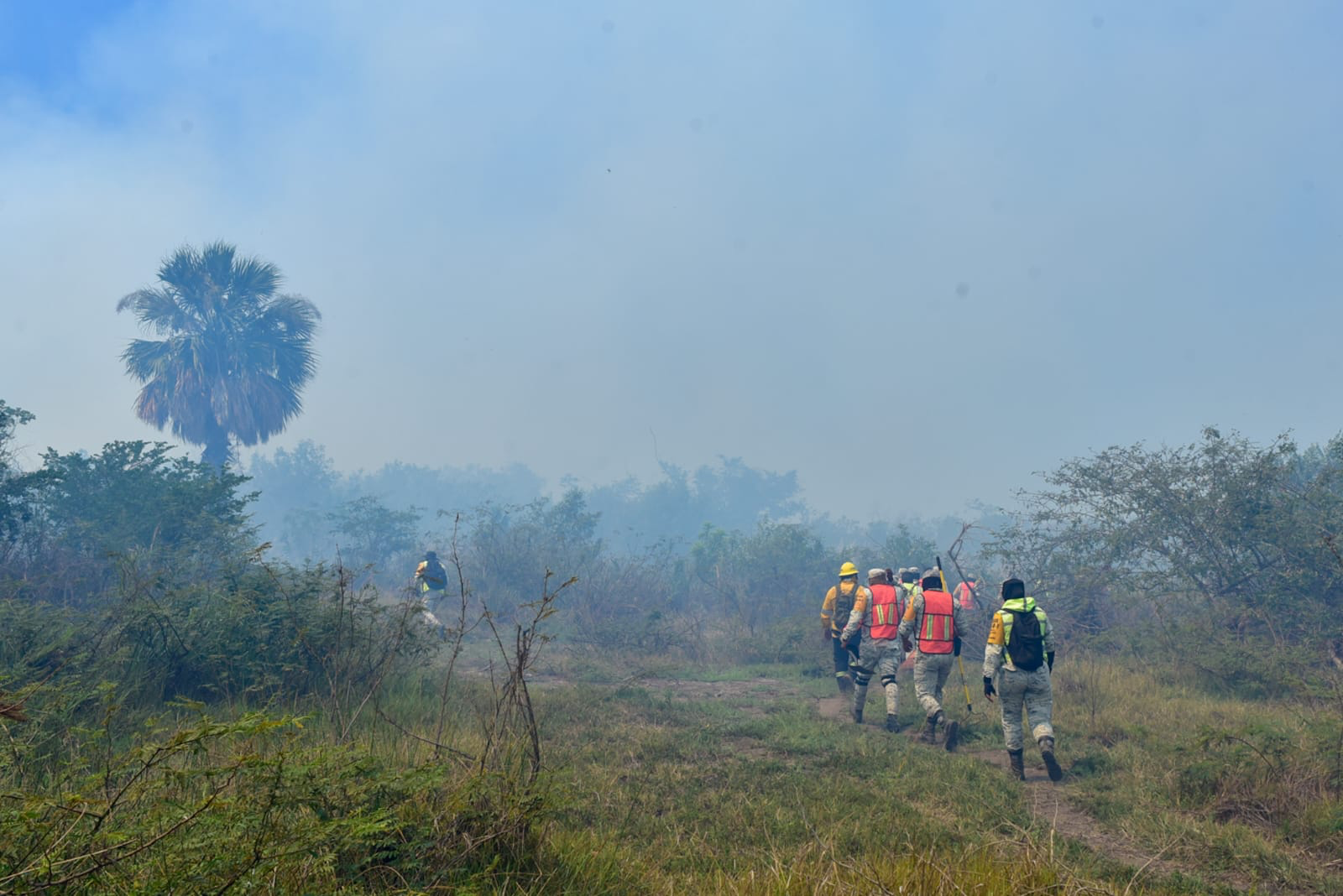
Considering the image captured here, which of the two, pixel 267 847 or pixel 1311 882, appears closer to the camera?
pixel 267 847

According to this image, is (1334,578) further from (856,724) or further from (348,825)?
(348,825)

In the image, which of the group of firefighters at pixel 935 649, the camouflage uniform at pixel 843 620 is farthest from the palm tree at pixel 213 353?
the camouflage uniform at pixel 843 620

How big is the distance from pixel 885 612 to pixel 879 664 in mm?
697

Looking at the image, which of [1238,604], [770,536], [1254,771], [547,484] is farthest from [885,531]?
[547,484]

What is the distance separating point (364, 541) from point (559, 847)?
2627cm

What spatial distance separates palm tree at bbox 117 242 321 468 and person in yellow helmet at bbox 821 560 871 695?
20.8 meters

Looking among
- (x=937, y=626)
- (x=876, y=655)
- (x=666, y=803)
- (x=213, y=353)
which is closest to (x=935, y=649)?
(x=937, y=626)

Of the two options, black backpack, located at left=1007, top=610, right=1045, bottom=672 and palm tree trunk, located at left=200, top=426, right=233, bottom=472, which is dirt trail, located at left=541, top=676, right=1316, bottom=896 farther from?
palm tree trunk, located at left=200, top=426, right=233, bottom=472

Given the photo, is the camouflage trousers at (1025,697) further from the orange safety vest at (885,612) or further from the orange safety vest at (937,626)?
the orange safety vest at (885,612)

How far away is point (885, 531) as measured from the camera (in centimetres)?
4438

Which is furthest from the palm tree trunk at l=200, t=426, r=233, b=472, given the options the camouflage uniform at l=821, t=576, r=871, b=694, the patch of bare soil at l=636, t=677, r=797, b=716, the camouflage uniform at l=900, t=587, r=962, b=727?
the camouflage uniform at l=900, t=587, r=962, b=727

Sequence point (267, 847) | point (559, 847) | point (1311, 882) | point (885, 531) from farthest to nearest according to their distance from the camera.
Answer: point (885, 531), point (1311, 882), point (559, 847), point (267, 847)

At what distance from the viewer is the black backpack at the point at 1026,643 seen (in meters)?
6.93

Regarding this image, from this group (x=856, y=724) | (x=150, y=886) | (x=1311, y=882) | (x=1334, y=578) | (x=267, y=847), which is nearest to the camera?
(x=150, y=886)
